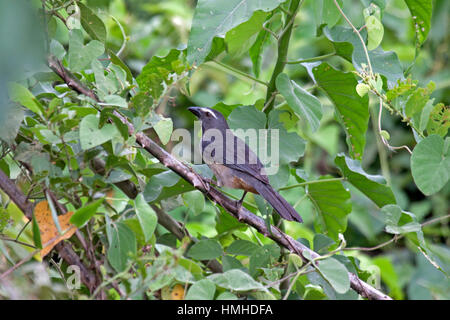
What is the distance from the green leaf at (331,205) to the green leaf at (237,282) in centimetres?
103

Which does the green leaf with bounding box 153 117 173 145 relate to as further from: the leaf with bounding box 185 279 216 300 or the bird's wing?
the bird's wing

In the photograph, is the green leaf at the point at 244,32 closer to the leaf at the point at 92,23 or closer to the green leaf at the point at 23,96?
the leaf at the point at 92,23

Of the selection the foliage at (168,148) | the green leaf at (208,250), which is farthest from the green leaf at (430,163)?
the green leaf at (208,250)

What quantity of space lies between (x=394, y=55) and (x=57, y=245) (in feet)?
6.03

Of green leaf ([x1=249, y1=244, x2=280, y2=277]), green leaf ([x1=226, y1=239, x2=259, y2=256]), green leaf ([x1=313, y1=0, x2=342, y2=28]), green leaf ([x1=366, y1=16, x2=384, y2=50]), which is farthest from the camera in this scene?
green leaf ([x1=313, y1=0, x2=342, y2=28])

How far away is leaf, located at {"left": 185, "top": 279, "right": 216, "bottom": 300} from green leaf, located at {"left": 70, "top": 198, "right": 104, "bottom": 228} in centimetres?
39

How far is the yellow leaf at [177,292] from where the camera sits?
185cm

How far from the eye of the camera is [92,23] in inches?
91.0

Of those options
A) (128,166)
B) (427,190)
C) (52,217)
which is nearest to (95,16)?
(128,166)

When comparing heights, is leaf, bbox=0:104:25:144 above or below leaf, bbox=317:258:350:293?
above

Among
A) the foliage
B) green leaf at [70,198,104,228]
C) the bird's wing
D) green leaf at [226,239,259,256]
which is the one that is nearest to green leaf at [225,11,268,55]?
the foliage

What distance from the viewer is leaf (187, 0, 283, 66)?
2225 mm
